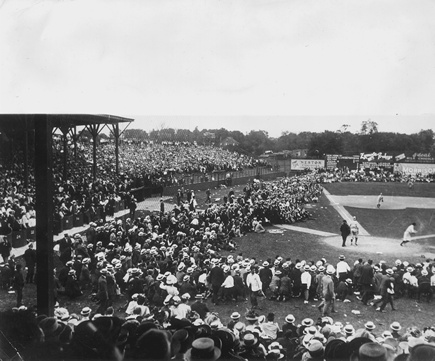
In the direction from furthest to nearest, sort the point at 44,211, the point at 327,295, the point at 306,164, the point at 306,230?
the point at 306,164 → the point at 306,230 → the point at 327,295 → the point at 44,211

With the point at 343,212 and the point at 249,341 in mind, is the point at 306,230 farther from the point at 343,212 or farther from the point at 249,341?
the point at 249,341

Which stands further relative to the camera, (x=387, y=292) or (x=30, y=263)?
(x=30, y=263)

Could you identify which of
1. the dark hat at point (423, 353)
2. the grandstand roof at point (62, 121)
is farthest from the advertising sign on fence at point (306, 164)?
the dark hat at point (423, 353)

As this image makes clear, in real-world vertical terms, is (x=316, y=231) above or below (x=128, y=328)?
below

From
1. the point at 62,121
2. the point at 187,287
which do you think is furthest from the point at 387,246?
the point at 62,121

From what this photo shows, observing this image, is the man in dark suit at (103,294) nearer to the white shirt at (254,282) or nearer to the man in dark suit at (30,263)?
the man in dark suit at (30,263)

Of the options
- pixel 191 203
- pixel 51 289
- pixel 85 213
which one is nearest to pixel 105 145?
pixel 191 203

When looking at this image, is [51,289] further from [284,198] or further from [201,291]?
[284,198]

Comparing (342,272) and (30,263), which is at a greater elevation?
(30,263)
